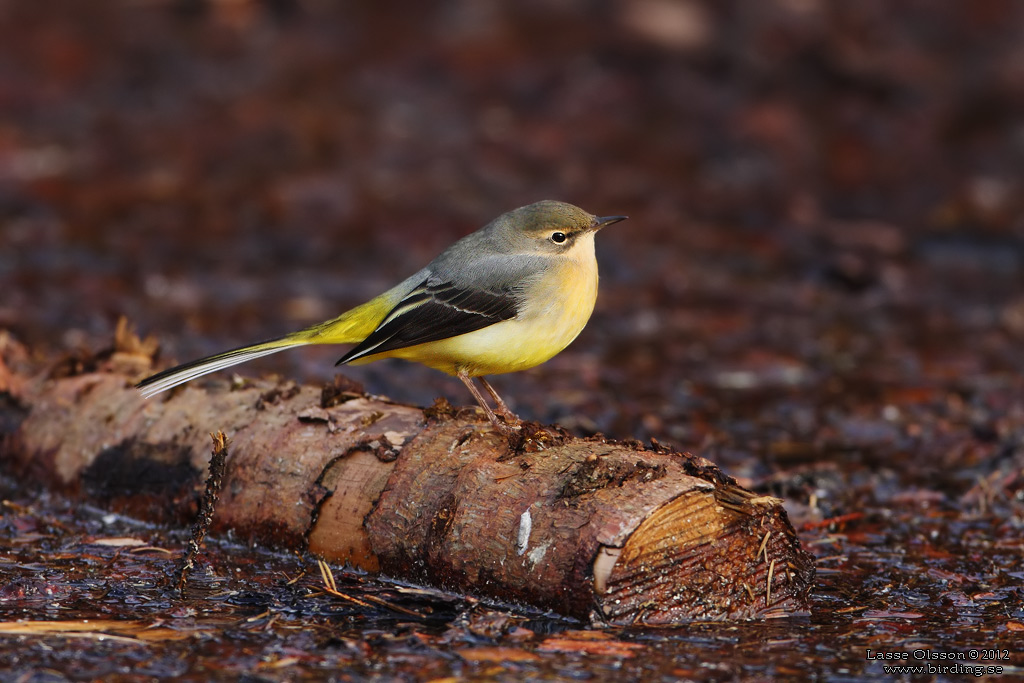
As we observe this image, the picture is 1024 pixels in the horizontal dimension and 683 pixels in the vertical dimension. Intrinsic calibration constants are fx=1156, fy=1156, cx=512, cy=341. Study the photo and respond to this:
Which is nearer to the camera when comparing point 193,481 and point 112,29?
point 193,481


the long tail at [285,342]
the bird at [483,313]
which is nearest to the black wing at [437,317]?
the bird at [483,313]

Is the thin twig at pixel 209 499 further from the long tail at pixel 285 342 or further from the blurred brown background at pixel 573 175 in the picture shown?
the blurred brown background at pixel 573 175

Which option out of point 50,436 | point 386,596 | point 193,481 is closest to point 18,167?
point 50,436

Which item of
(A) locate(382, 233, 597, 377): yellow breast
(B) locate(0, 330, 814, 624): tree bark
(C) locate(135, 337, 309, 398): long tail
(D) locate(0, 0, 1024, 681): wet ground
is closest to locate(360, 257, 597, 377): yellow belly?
(A) locate(382, 233, 597, 377): yellow breast

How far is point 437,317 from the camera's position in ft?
20.5

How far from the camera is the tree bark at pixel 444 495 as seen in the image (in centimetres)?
462

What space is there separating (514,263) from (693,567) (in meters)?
2.37

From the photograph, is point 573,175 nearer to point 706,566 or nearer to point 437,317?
point 437,317

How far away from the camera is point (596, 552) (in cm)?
452

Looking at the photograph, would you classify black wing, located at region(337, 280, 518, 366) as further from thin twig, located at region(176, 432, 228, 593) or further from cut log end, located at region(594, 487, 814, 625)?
cut log end, located at region(594, 487, 814, 625)

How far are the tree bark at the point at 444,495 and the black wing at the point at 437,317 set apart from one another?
42 cm

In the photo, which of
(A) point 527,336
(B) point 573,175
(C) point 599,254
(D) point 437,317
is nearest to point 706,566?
(A) point 527,336

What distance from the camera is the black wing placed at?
619 cm

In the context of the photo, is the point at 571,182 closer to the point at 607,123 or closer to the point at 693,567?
the point at 607,123
